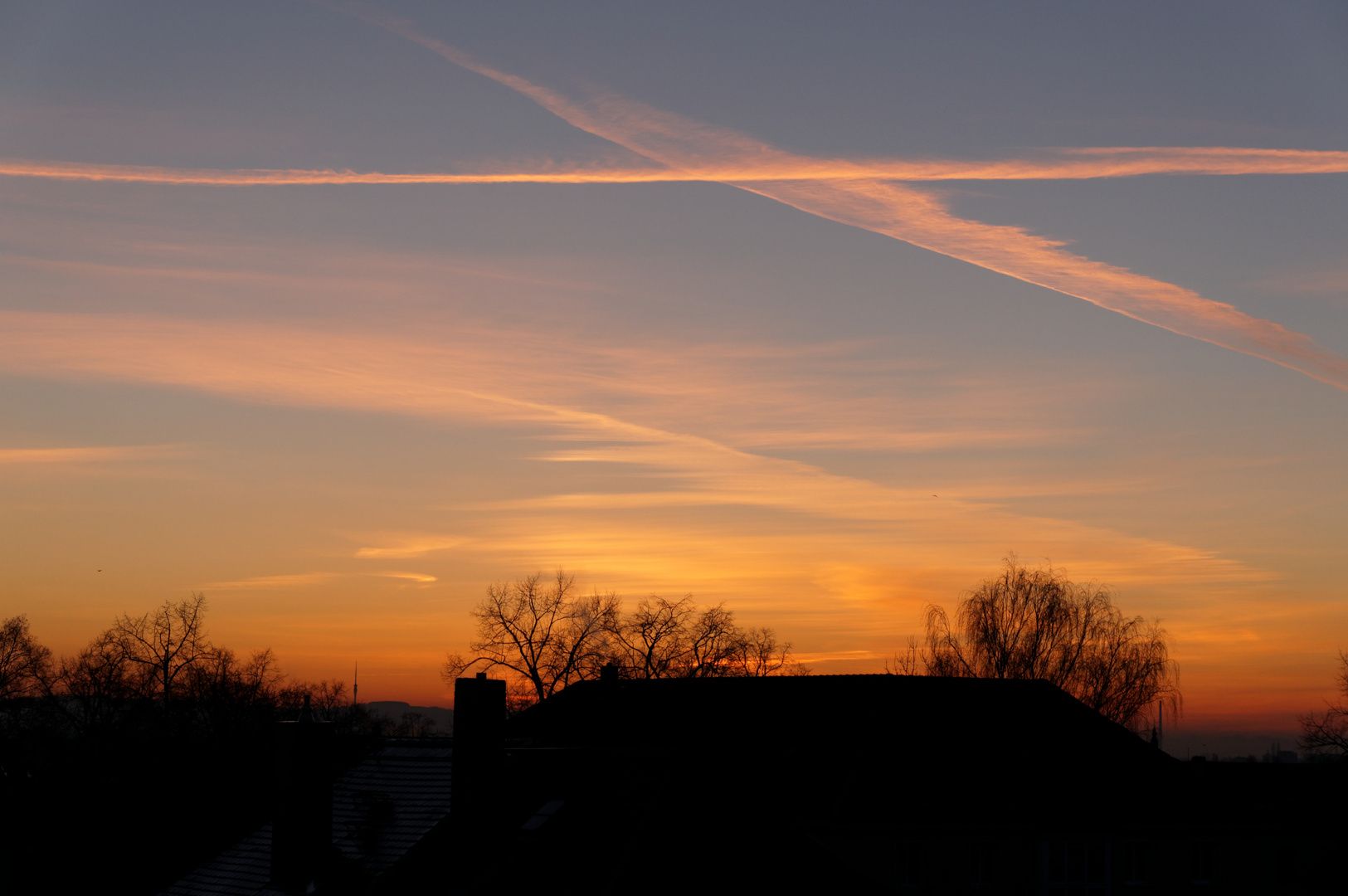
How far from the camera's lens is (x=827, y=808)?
38.8m

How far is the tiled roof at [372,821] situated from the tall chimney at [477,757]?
2.86ft

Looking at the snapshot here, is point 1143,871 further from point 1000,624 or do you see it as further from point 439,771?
point 1000,624

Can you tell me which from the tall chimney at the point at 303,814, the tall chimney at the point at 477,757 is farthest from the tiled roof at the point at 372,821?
the tall chimney at the point at 477,757

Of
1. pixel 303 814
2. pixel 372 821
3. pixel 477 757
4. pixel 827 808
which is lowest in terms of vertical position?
pixel 827 808

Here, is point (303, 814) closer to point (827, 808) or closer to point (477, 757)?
point (477, 757)

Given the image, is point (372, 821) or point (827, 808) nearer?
point (372, 821)

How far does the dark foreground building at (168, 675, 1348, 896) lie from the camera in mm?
29953

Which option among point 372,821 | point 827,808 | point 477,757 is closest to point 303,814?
point 372,821

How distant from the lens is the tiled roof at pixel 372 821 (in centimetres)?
3008

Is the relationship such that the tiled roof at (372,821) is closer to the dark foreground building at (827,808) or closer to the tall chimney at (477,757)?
the dark foreground building at (827,808)

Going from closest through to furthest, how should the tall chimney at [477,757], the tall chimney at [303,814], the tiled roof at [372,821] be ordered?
the tall chimney at [477,757]
the tiled roof at [372,821]
the tall chimney at [303,814]

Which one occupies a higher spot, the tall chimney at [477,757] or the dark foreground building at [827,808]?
the tall chimney at [477,757]

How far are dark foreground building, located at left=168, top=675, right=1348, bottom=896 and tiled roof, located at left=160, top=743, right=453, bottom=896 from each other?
0.12 m

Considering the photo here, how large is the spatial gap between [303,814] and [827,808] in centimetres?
1629
